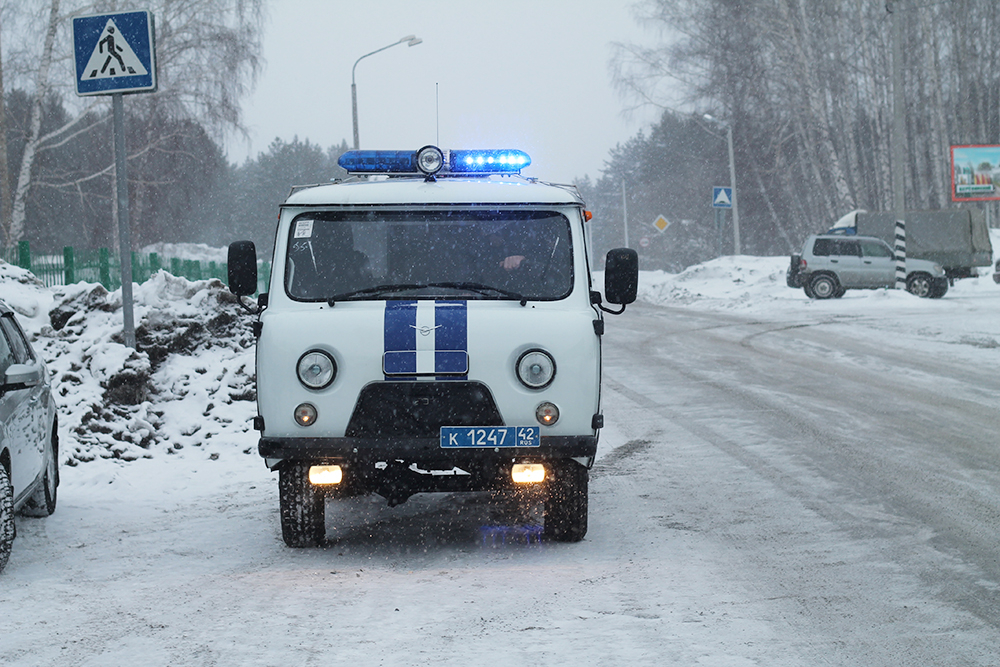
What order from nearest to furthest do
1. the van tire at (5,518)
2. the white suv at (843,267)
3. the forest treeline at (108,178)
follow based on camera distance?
the van tire at (5,518) < the white suv at (843,267) < the forest treeline at (108,178)

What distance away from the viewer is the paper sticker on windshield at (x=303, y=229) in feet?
21.5

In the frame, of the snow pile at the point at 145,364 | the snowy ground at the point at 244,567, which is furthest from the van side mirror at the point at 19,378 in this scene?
the snow pile at the point at 145,364

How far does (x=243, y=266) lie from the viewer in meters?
6.54

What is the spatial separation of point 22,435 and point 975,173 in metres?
39.2

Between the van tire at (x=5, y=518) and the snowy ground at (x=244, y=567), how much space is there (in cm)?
18

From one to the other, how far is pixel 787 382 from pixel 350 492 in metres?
8.06

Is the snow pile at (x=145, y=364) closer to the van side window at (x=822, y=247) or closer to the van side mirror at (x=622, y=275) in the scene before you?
the van side mirror at (x=622, y=275)

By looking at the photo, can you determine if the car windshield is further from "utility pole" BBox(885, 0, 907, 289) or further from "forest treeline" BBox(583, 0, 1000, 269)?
"forest treeline" BBox(583, 0, 1000, 269)

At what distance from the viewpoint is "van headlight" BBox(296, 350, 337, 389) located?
5.97 metres

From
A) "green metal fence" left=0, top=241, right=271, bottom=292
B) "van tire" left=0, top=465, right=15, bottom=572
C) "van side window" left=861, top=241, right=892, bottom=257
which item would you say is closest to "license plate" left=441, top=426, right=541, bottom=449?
"van tire" left=0, top=465, right=15, bottom=572

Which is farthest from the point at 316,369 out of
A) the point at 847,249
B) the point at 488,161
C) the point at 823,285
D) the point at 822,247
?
the point at 847,249

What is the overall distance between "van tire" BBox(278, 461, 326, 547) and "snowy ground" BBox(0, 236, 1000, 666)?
99 mm

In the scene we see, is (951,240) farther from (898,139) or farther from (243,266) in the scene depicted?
(243,266)

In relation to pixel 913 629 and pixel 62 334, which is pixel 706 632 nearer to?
pixel 913 629
